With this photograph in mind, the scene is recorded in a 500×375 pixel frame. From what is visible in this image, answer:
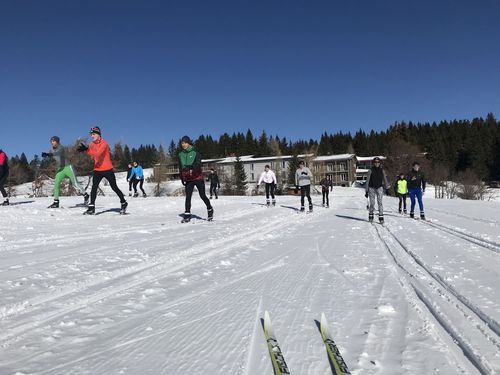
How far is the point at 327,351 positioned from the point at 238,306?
3.20ft

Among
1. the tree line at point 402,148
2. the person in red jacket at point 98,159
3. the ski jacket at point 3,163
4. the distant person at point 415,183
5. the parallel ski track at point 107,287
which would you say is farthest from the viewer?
the tree line at point 402,148

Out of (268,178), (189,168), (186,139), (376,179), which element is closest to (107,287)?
(189,168)

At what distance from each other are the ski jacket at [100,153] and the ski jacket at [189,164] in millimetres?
2125

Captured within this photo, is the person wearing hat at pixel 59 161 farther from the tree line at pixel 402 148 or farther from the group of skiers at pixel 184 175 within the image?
the tree line at pixel 402 148

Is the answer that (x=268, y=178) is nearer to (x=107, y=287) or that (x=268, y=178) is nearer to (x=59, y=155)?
(x=59, y=155)

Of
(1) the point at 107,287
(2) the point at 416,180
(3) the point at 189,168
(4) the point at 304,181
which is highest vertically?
(3) the point at 189,168

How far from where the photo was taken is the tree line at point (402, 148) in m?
69.2

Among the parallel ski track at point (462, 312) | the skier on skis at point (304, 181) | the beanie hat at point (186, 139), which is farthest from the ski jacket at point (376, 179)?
the parallel ski track at point (462, 312)

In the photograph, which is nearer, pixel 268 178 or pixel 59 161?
pixel 59 161

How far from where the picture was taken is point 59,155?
1058 cm

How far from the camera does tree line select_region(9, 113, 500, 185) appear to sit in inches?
2723

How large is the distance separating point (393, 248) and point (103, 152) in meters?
7.47

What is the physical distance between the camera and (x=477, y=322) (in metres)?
2.57

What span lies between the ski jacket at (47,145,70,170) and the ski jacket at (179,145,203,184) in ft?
13.1
